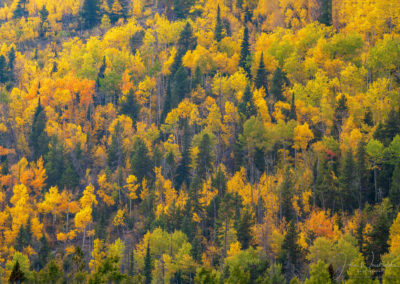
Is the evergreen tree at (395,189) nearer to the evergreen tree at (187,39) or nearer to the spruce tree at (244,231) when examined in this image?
the spruce tree at (244,231)

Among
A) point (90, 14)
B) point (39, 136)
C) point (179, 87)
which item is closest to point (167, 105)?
point (179, 87)

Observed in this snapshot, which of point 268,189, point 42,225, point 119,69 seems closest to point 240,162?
point 268,189

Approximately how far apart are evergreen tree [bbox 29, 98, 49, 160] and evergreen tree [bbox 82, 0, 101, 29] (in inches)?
1623

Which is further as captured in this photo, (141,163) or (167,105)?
(167,105)

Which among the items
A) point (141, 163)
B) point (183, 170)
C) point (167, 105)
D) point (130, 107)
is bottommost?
point (183, 170)

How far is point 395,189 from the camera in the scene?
5347 centimetres

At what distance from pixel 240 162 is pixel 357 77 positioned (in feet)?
70.2

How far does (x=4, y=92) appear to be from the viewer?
94875mm

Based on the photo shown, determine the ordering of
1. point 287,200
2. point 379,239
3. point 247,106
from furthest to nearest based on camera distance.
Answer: point 247,106 < point 287,200 < point 379,239

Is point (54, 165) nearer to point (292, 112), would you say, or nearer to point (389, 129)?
point (292, 112)

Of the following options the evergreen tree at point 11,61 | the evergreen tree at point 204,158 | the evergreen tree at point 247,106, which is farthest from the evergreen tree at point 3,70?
the evergreen tree at point 247,106

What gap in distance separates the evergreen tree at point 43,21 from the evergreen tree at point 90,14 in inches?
399

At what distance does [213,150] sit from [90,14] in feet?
217

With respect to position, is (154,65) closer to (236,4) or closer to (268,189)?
(236,4)
